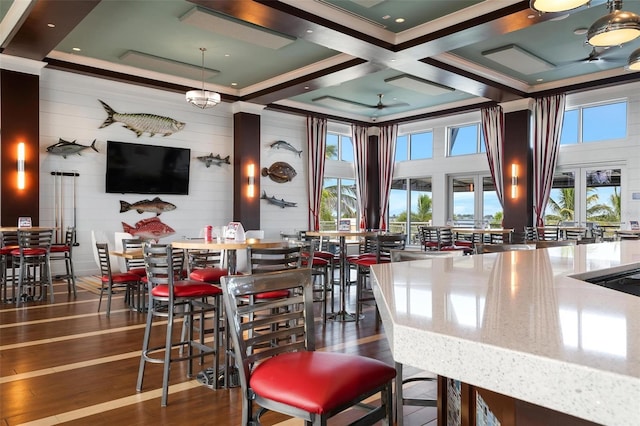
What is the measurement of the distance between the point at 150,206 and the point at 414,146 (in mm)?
6963

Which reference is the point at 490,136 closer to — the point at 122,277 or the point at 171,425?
the point at 122,277

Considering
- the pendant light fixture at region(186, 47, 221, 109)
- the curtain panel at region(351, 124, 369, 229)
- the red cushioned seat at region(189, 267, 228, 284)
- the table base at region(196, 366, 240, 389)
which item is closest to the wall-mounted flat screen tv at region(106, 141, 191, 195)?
the pendant light fixture at region(186, 47, 221, 109)

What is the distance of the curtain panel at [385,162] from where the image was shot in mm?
12414

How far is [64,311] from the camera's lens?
5.53 metres

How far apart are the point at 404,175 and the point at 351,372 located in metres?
11.4

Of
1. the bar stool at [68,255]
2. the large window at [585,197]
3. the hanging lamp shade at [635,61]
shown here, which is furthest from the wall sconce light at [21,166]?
the large window at [585,197]

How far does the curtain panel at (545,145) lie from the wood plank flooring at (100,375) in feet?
19.5

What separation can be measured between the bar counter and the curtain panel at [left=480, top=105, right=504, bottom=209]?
9498mm

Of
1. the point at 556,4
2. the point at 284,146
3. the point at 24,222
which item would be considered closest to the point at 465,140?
the point at 284,146

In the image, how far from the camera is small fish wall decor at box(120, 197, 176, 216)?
8.90 meters

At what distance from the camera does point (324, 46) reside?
693 cm

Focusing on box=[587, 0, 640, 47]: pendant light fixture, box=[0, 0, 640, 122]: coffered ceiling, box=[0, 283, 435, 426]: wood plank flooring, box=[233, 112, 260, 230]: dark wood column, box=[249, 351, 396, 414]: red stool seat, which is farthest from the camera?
box=[233, 112, 260, 230]: dark wood column

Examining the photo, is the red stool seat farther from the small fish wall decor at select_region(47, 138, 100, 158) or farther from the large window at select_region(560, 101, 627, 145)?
the large window at select_region(560, 101, 627, 145)

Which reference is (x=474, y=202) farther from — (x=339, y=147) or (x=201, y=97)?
(x=201, y=97)
